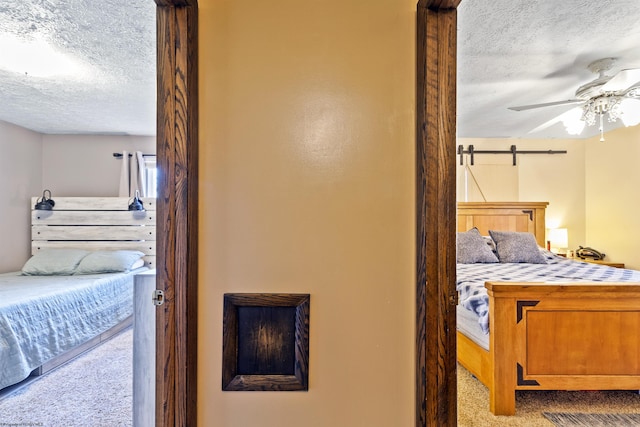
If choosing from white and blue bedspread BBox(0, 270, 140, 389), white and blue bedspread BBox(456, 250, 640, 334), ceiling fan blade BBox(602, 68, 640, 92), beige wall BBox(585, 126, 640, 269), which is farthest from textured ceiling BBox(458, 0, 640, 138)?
white and blue bedspread BBox(0, 270, 140, 389)

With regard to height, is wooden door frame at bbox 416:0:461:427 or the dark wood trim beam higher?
the dark wood trim beam

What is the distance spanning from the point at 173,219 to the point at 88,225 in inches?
149

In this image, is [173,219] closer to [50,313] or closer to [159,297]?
[159,297]

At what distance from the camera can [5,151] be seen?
3703mm

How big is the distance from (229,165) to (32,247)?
429cm

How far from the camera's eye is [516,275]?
2967 mm

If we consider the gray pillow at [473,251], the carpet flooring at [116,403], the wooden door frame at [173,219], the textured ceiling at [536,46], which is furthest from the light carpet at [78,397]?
the gray pillow at [473,251]

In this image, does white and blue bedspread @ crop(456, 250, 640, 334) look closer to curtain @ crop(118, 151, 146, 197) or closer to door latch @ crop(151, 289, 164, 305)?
door latch @ crop(151, 289, 164, 305)

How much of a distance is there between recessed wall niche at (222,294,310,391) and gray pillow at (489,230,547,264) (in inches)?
135

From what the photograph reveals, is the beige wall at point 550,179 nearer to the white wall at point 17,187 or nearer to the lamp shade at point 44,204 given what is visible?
the lamp shade at point 44,204

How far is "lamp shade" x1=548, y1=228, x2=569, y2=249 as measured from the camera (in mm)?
4434

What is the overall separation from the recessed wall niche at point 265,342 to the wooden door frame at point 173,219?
13cm

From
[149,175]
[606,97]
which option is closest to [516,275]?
[606,97]

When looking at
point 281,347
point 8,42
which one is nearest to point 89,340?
point 8,42
